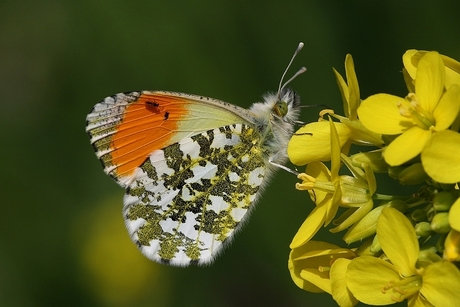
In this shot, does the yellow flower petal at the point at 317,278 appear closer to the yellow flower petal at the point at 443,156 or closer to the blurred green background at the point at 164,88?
the yellow flower petal at the point at 443,156

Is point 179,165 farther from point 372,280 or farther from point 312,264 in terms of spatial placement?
point 372,280

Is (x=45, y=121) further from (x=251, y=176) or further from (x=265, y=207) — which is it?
(x=251, y=176)

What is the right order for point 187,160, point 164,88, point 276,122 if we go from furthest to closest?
point 164,88 < point 187,160 < point 276,122

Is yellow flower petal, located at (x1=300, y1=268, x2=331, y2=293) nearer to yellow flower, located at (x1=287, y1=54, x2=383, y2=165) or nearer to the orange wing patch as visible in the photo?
yellow flower, located at (x1=287, y1=54, x2=383, y2=165)

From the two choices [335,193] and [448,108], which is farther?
[335,193]

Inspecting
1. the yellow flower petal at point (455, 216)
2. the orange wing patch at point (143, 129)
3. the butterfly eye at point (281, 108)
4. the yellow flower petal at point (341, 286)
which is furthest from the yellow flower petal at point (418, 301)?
the orange wing patch at point (143, 129)

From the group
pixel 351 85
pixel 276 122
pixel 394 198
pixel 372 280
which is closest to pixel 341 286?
pixel 372 280
